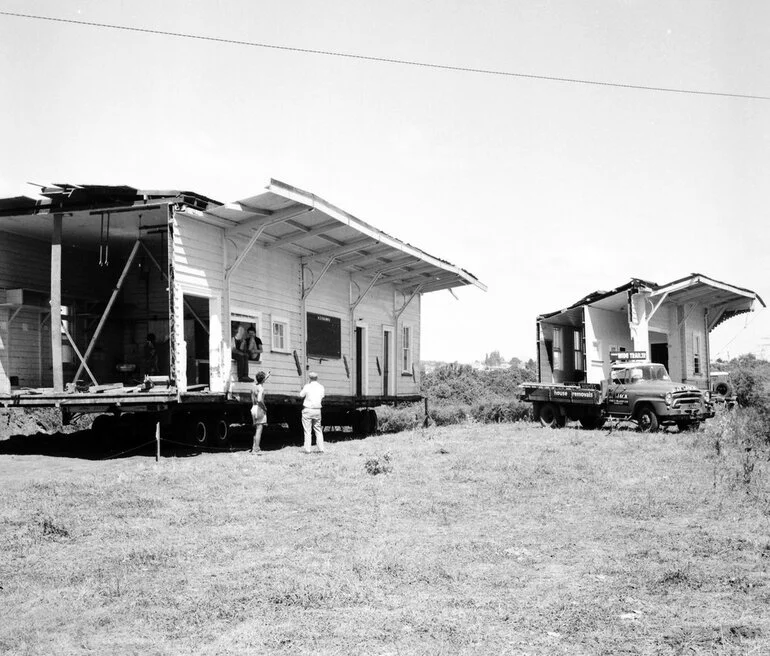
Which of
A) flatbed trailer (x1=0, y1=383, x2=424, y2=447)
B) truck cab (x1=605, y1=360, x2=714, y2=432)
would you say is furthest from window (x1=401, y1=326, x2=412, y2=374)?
truck cab (x1=605, y1=360, x2=714, y2=432)

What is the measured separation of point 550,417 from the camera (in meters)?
22.8

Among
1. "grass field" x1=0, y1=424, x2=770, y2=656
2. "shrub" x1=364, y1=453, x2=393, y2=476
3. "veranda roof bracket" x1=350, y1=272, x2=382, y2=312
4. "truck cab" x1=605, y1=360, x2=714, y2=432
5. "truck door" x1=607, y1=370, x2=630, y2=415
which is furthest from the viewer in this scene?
"veranda roof bracket" x1=350, y1=272, x2=382, y2=312

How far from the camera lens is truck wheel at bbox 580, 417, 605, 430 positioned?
2216 centimetres

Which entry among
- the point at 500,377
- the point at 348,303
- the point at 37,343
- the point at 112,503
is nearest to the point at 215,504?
the point at 112,503

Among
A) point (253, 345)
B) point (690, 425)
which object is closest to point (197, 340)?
point (253, 345)

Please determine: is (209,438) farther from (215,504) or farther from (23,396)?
(215,504)

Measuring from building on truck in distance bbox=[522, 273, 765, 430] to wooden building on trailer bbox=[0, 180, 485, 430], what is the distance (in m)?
5.52

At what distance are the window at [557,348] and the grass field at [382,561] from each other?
14074mm

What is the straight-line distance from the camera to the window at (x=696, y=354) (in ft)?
93.0

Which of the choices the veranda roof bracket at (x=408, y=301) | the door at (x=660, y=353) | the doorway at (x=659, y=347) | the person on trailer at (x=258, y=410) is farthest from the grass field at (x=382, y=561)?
the door at (x=660, y=353)

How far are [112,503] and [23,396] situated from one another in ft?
22.7

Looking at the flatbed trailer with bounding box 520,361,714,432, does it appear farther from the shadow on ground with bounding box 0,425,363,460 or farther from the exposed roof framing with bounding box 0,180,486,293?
the shadow on ground with bounding box 0,425,363,460

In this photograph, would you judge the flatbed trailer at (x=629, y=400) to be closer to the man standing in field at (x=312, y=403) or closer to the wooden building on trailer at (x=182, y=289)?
the wooden building on trailer at (x=182, y=289)

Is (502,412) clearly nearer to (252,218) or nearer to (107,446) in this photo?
(252,218)
